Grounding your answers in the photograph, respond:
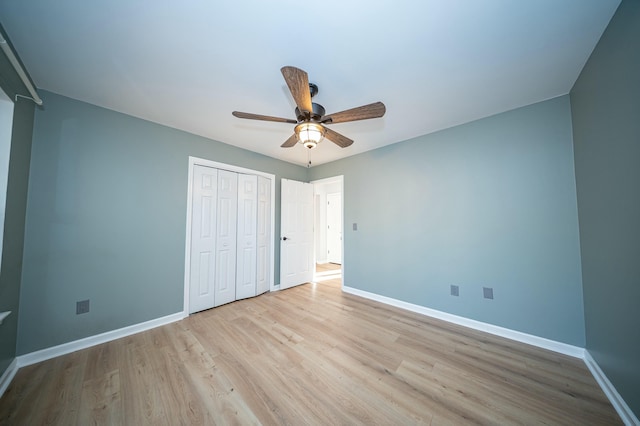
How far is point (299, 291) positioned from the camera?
3613 millimetres

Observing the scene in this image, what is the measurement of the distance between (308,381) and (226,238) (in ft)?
7.32

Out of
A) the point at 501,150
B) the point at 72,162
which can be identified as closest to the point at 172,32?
the point at 72,162

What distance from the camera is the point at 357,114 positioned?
1597 mm

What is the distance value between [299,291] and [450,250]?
2.47 meters

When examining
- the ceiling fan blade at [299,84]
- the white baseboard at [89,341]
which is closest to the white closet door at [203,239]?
the white baseboard at [89,341]

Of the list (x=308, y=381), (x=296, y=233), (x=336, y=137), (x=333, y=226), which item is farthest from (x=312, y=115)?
(x=333, y=226)

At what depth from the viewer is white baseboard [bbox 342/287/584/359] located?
1.88 m

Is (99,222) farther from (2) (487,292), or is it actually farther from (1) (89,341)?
(2) (487,292)

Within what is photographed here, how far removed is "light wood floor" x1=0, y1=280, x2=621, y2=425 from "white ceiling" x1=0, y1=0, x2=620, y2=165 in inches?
97.2

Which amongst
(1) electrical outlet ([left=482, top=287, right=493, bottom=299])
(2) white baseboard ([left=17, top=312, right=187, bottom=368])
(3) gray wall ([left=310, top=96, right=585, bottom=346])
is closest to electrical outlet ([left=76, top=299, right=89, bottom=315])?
(2) white baseboard ([left=17, top=312, right=187, bottom=368])

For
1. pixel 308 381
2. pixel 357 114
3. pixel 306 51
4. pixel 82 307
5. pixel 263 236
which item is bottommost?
pixel 308 381

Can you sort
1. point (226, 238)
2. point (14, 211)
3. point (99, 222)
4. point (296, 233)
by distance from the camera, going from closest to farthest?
point (14, 211), point (99, 222), point (226, 238), point (296, 233)

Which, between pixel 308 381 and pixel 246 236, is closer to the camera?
pixel 308 381

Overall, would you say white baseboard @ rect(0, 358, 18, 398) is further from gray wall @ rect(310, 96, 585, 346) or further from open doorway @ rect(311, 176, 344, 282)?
open doorway @ rect(311, 176, 344, 282)
